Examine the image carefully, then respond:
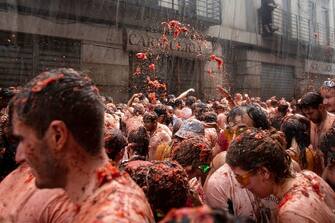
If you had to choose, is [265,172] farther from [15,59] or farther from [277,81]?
[277,81]

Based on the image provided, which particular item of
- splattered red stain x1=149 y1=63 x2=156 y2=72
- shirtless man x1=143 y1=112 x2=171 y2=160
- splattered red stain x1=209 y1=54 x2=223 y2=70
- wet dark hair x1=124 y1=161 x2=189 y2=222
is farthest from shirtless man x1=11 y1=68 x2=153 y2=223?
splattered red stain x1=209 y1=54 x2=223 y2=70

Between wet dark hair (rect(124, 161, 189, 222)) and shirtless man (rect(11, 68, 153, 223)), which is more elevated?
shirtless man (rect(11, 68, 153, 223))

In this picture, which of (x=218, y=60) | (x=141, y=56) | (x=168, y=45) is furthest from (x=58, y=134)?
(x=218, y=60)

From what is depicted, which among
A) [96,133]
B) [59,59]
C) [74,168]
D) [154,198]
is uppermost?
[59,59]

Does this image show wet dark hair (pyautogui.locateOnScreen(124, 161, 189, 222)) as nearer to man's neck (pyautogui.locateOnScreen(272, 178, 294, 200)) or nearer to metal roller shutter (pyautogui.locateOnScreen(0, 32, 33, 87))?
man's neck (pyautogui.locateOnScreen(272, 178, 294, 200))

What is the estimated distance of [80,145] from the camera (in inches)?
61.1

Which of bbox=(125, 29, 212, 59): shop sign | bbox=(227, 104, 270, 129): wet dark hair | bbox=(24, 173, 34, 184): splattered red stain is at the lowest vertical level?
bbox=(24, 173, 34, 184): splattered red stain

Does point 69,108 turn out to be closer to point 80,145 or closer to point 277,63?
point 80,145

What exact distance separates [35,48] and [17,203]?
1098 cm

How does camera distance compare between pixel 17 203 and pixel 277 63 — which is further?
pixel 277 63

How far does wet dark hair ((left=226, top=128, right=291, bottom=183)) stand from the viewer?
2.43 m

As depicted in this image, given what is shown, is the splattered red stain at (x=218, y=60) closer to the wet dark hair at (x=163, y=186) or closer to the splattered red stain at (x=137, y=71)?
the splattered red stain at (x=137, y=71)

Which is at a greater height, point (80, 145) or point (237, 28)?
point (237, 28)

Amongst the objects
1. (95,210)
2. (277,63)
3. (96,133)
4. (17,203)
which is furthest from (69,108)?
(277,63)
